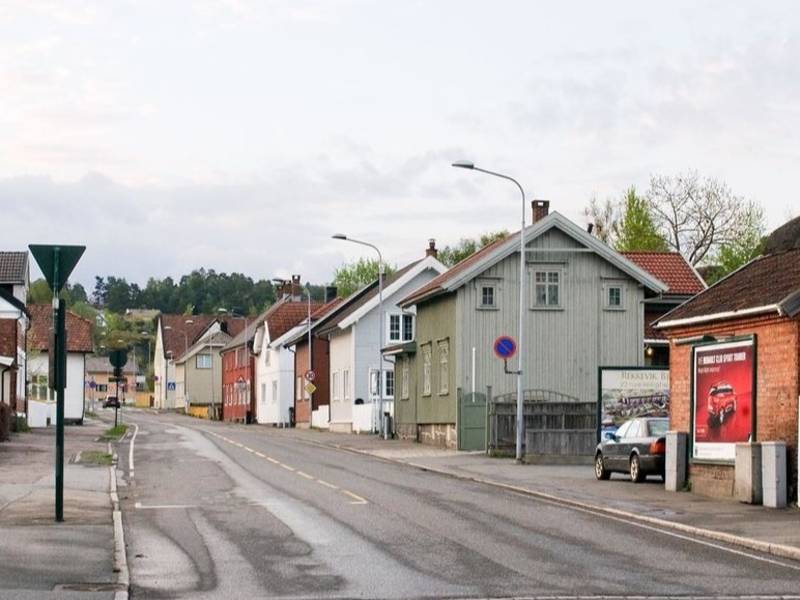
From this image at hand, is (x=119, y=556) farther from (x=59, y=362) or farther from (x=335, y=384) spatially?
(x=335, y=384)

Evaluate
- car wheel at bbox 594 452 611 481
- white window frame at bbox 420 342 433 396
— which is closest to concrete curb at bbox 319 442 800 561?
car wheel at bbox 594 452 611 481

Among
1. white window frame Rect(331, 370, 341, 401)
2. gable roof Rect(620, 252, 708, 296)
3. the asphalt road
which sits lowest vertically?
the asphalt road

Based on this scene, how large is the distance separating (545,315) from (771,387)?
85.5 feet

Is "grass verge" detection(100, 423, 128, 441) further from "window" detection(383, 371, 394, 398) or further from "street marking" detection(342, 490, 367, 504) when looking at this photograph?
"street marking" detection(342, 490, 367, 504)

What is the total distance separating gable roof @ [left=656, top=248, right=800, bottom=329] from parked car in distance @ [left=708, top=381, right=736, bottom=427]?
1.22m

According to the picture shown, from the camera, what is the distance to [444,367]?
50.8m

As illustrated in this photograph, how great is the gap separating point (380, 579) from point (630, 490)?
14256 mm

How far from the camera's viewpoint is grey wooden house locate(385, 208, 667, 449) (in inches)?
1928

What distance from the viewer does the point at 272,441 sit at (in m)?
53.2

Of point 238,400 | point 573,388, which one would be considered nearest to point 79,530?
point 573,388

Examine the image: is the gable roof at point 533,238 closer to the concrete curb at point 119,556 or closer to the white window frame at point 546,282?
the white window frame at point 546,282

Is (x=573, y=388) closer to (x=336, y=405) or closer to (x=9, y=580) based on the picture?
(x=336, y=405)

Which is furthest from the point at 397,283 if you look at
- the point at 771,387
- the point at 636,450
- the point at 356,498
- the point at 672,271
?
the point at 771,387

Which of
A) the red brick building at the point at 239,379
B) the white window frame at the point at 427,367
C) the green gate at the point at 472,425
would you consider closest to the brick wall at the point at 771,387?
the green gate at the point at 472,425
